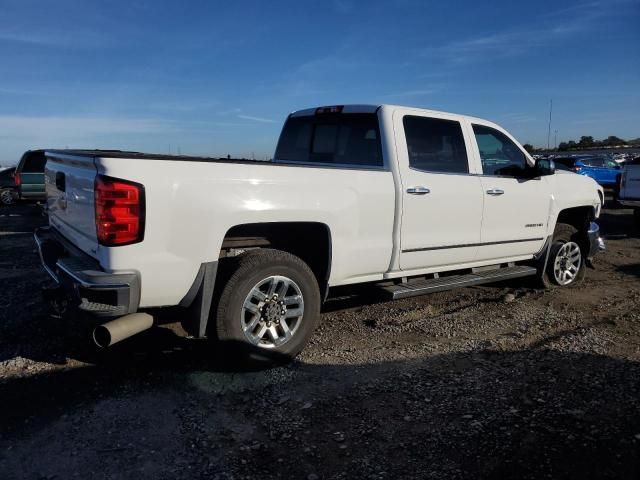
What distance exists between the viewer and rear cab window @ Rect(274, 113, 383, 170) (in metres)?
4.91

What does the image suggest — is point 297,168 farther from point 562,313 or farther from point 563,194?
point 563,194

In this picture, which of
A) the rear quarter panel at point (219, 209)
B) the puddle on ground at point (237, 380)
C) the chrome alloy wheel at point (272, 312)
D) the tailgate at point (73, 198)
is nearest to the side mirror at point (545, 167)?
the rear quarter panel at point (219, 209)

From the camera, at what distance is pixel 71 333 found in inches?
188

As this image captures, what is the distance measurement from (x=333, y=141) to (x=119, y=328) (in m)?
2.90

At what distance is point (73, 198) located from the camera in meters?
3.89

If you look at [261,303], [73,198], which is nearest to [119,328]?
[261,303]

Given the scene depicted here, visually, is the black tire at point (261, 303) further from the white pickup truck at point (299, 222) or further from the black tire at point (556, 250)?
the black tire at point (556, 250)

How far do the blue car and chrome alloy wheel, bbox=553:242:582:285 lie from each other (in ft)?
52.1

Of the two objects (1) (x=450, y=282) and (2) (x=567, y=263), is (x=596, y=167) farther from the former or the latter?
(1) (x=450, y=282)

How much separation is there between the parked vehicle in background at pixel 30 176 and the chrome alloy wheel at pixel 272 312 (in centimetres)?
1435

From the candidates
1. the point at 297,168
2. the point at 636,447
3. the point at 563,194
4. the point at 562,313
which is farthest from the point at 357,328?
the point at 563,194

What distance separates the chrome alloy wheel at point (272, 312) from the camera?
12.9 ft

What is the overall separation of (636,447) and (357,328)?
255 centimetres

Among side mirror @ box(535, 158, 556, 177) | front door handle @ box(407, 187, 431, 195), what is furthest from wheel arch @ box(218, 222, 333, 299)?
side mirror @ box(535, 158, 556, 177)
